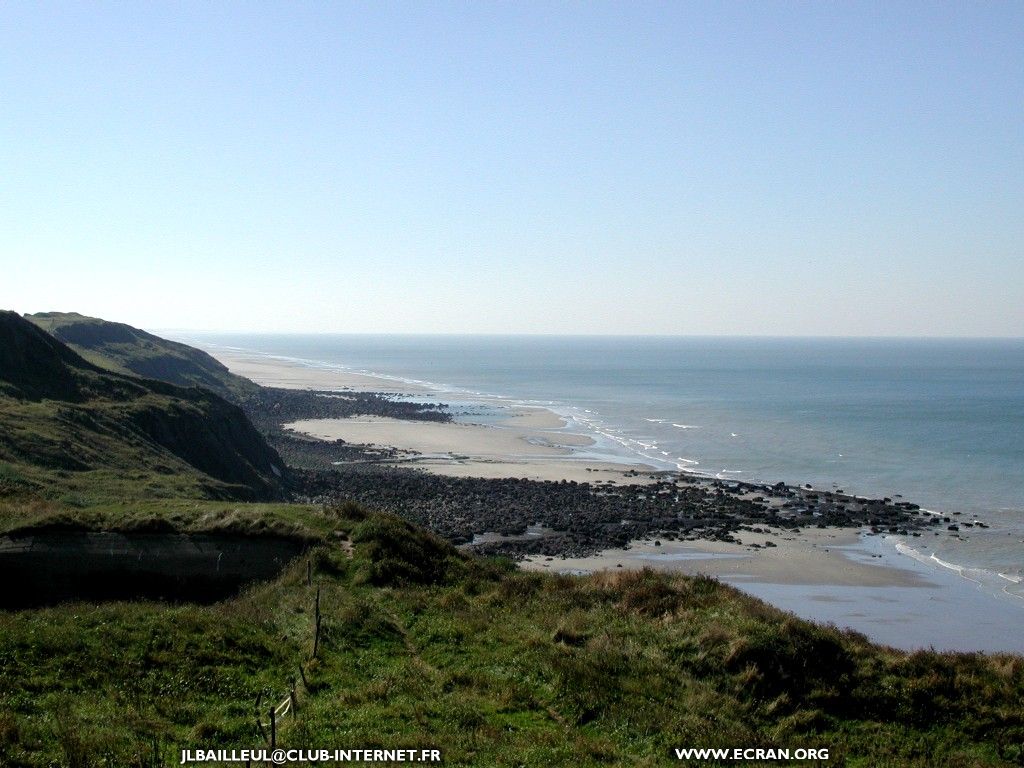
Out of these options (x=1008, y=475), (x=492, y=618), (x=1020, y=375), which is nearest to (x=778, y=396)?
(x=1008, y=475)

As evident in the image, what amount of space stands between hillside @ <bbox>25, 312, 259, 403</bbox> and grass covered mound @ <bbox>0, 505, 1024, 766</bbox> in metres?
85.6

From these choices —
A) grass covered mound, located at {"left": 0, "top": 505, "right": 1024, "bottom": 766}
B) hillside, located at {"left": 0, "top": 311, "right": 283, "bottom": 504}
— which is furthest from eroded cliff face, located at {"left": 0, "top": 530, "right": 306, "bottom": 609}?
hillside, located at {"left": 0, "top": 311, "right": 283, "bottom": 504}

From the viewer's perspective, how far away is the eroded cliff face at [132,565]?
18094 millimetres

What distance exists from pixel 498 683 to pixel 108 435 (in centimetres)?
3468

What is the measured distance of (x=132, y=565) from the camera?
19.3m

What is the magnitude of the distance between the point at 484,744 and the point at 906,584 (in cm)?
3202

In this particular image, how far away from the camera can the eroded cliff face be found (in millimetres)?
18094

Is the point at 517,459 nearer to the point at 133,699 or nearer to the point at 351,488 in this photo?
the point at 351,488

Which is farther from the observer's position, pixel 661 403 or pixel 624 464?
pixel 661 403

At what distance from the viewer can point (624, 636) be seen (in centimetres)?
1538

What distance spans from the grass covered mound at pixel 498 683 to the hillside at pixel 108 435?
1512 centimetres

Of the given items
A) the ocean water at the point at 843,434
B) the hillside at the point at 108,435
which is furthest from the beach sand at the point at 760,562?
the hillside at the point at 108,435

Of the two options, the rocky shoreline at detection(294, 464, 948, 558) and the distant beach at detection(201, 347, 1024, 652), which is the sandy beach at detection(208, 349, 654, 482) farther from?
the rocky shoreline at detection(294, 464, 948, 558)

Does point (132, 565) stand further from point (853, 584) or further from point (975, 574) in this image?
point (975, 574)
